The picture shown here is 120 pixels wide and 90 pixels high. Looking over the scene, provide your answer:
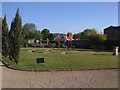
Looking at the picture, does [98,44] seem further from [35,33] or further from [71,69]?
[71,69]

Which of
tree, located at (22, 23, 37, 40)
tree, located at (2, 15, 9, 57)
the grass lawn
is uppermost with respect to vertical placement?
tree, located at (22, 23, 37, 40)

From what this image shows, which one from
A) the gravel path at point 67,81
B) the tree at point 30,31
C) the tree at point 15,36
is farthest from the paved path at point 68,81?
the tree at point 30,31

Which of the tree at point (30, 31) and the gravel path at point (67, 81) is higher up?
the tree at point (30, 31)

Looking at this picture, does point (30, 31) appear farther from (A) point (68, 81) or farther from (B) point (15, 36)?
(A) point (68, 81)

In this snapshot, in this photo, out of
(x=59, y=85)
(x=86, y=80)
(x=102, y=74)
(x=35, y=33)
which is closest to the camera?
(x=59, y=85)

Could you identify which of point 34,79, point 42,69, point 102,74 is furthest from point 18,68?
point 102,74

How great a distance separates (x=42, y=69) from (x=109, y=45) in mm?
50718

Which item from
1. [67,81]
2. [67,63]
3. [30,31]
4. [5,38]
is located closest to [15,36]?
[5,38]

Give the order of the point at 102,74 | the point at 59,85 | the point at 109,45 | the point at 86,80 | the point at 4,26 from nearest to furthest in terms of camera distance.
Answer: the point at 59,85 < the point at 86,80 < the point at 102,74 < the point at 4,26 < the point at 109,45

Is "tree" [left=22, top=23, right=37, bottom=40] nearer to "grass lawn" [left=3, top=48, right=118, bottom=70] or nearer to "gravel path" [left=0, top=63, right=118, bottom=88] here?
"grass lawn" [left=3, top=48, right=118, bottom=70]

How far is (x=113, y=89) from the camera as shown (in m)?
11.3

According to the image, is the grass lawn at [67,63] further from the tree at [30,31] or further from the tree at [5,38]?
the tree at [30,31]

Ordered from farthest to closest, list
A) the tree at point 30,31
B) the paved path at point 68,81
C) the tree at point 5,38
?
1. the tree at point 30,31
2. the tree at point 5,38
3. the paved path at point 68,81

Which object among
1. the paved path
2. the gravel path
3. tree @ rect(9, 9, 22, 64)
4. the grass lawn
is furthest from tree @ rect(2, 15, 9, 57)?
the paved path
